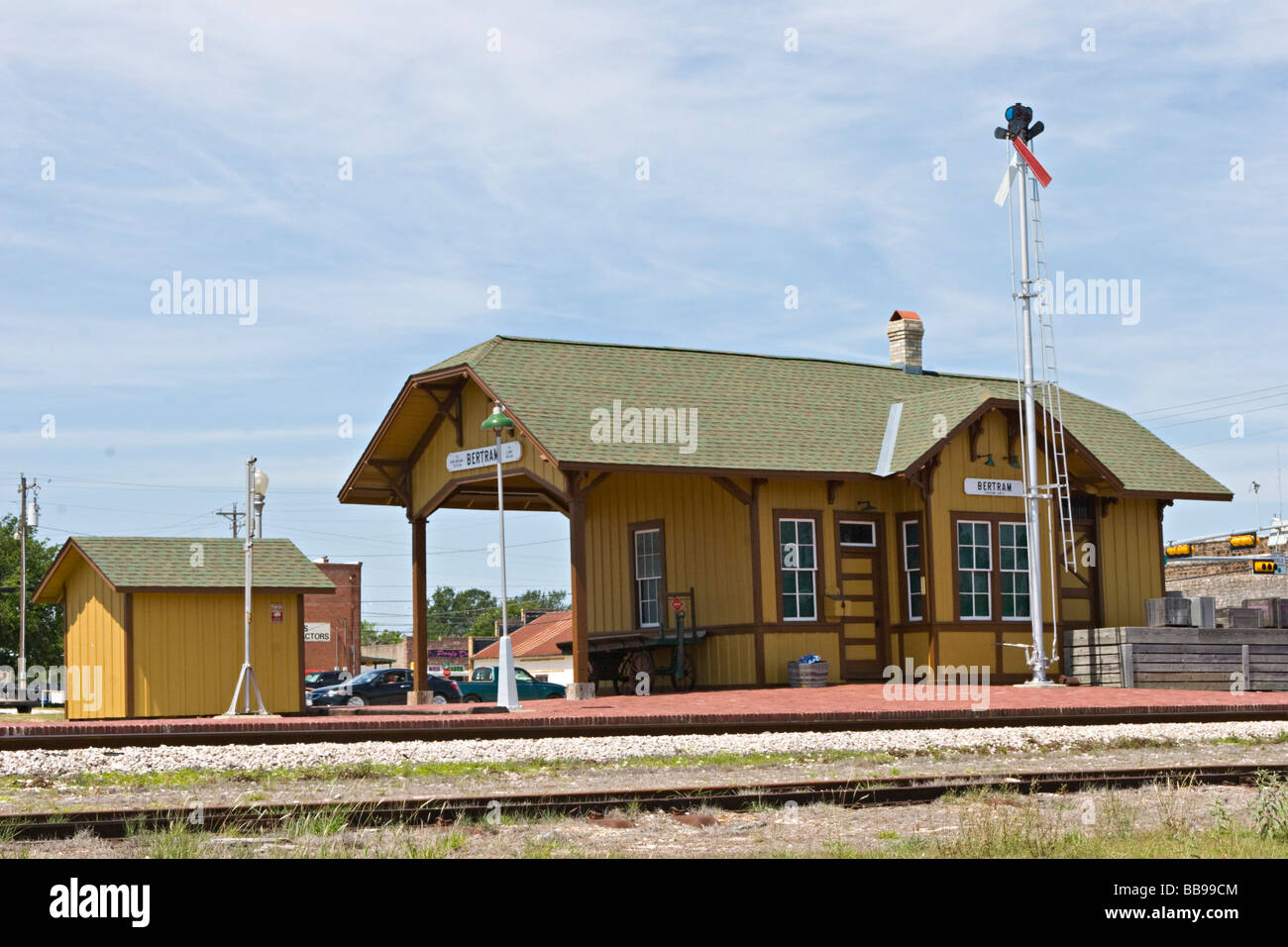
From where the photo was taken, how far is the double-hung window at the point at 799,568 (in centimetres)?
2503

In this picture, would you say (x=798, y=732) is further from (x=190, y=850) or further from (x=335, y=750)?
(x=190, y=850)

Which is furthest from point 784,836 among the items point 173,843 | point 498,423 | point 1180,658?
point 1180,658

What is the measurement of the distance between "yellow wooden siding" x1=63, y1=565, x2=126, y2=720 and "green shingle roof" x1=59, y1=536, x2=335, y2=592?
493 mm

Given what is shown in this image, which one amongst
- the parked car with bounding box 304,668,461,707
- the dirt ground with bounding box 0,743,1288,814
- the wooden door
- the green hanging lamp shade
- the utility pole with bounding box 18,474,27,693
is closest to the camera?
the dirt ground with bounding box 0,743,1288,814

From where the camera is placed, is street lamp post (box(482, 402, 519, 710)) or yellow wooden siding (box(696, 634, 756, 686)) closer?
street lamp post (box(482, 402, 519, 710))

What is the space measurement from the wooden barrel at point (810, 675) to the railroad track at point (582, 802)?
33.7 ft

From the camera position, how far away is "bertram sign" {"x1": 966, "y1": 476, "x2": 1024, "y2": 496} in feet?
86.6

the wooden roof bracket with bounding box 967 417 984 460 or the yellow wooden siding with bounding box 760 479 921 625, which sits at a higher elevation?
the wooden roof bracket with bounding box 967 417 984 460

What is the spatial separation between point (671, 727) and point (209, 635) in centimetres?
951

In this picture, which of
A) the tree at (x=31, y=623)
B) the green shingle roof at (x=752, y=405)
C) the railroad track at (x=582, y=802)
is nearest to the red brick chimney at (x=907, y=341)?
A: the green shingle roof at (x=752, y=405)

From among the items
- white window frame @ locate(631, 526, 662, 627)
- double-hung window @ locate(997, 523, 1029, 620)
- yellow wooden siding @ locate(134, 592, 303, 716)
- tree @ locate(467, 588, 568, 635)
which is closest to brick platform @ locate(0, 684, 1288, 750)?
double-hung window @ locate(997, 523, 1029, 620)

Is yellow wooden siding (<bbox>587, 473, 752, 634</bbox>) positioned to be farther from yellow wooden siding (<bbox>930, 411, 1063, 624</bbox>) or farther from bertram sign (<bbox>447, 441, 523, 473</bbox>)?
yellow wooden siding (<bbox>930, 411, 1063, 624</bbox>)
